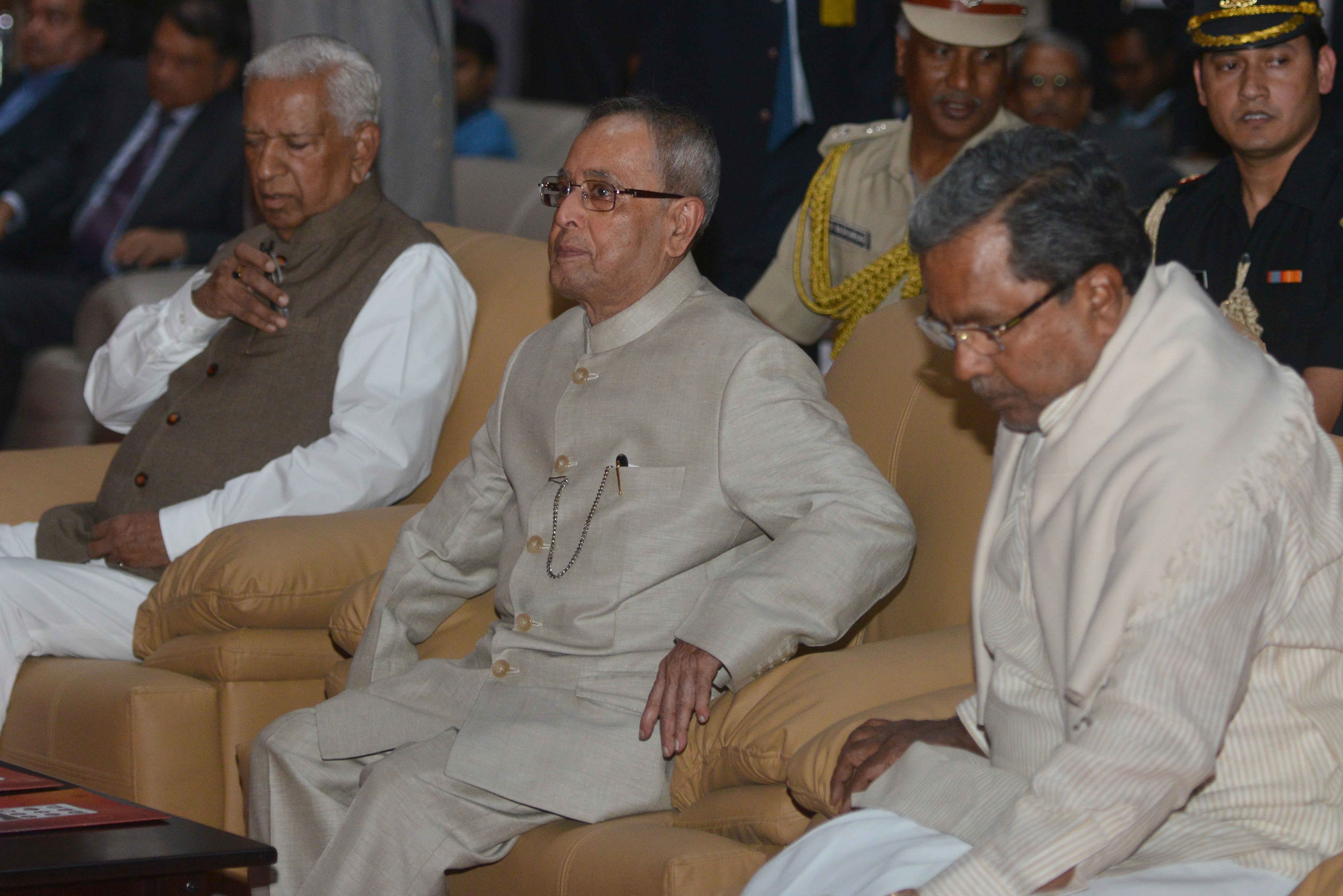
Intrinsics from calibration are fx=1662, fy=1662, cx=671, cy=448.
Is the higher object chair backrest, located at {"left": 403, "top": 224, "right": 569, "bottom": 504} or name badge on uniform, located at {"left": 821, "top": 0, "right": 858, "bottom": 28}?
name badge on uniform, located at {"left": 821, "top": 0, "right": 858, "bottom": 28}

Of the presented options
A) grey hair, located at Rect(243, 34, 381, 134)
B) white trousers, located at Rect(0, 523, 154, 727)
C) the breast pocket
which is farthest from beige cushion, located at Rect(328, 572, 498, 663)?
grey hair, located at Rect(243, 34, 381, 134)

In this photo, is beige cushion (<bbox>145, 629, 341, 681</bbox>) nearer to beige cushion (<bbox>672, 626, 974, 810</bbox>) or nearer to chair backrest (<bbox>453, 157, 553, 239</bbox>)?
beige cushion (<bbox>672, 626, 974, 810</bbox>)

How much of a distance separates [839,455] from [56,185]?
406 centimetres

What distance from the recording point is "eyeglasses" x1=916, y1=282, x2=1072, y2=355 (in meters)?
1.60

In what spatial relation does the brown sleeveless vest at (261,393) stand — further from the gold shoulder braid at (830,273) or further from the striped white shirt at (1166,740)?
the striped white shirt at (1166,740)

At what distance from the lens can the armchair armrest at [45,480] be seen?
3260 mm

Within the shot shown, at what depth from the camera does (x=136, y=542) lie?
2957 mm

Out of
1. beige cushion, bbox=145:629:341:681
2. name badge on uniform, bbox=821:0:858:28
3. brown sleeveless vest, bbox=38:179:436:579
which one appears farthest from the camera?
name badge on uniform, bbox=821:0:858:28

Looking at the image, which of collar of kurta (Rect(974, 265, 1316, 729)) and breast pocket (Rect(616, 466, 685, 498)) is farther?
breast pocket (Rect(616, 466, 685, 498))

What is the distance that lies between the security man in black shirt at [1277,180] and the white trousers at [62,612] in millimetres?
1898

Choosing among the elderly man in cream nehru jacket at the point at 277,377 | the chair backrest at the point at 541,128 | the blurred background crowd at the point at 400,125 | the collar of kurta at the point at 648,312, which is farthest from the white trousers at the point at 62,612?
the chair backrest at the point at 541,128

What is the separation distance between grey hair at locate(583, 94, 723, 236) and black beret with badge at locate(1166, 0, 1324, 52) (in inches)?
32.5

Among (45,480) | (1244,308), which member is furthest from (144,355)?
(1244,308)

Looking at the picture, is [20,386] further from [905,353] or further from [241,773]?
[905,353]
